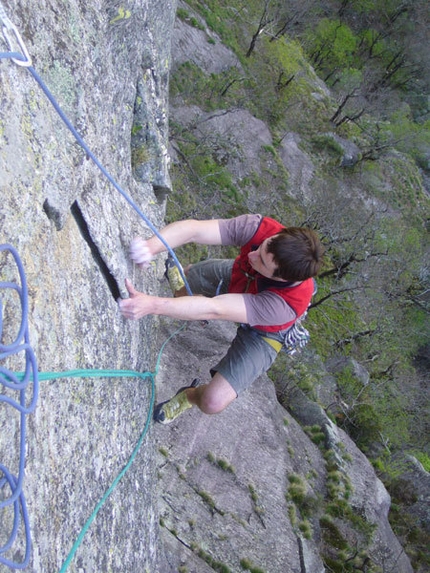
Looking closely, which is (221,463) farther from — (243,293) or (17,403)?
(17,403)

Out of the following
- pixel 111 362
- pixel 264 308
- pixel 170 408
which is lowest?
pixel 170 408

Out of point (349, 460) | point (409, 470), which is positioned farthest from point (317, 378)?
point (349, 460)

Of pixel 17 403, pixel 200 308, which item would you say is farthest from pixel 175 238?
pixel 17 403

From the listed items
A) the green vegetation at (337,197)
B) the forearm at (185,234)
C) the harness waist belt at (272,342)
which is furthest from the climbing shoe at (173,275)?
the green vegetation at (337,197)

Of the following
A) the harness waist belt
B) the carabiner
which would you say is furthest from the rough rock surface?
the carabiner

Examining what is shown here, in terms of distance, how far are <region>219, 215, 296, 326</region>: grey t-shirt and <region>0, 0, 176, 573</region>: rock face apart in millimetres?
744

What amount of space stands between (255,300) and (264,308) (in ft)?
0.31

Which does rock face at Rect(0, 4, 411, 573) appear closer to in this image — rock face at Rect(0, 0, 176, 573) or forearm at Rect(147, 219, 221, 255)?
rock face at Rect(0, 0, 176, 573)

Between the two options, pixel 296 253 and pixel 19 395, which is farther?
pixel 296 253

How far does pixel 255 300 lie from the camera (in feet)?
11.6

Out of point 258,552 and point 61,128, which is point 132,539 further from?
point 61,128

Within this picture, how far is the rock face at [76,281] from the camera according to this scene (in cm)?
202

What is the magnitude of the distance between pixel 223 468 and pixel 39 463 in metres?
3.33

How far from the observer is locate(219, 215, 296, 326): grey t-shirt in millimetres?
3518
